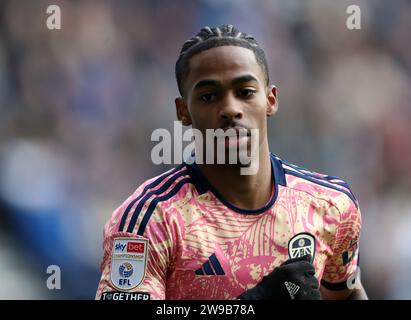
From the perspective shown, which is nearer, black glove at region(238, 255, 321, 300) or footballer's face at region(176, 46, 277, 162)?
black glove at region(238, 255, 321, 300)

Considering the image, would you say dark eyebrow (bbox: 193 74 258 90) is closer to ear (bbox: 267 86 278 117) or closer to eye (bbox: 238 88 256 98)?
eye (bbox: 238 88 256 98)

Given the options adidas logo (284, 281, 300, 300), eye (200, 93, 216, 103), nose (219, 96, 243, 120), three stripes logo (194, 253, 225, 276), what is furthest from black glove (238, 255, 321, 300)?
eye (200, 93, 216, 103)

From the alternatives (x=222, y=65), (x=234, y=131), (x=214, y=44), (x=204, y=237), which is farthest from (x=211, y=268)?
(x=214, y=44)

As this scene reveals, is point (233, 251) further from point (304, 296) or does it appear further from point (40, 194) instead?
point (40, 194)

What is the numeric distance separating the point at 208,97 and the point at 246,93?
6.4 inches

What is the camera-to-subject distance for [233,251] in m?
2.71

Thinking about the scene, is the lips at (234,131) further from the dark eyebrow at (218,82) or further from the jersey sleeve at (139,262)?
the jersey sleeve at (139,262)

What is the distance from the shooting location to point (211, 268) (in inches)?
104

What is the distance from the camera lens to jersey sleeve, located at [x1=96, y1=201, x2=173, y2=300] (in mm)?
2588

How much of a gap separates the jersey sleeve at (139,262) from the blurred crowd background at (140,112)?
2.26 metres

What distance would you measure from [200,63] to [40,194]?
2.55m

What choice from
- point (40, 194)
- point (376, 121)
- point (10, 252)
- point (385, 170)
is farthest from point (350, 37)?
point (10, 252)
